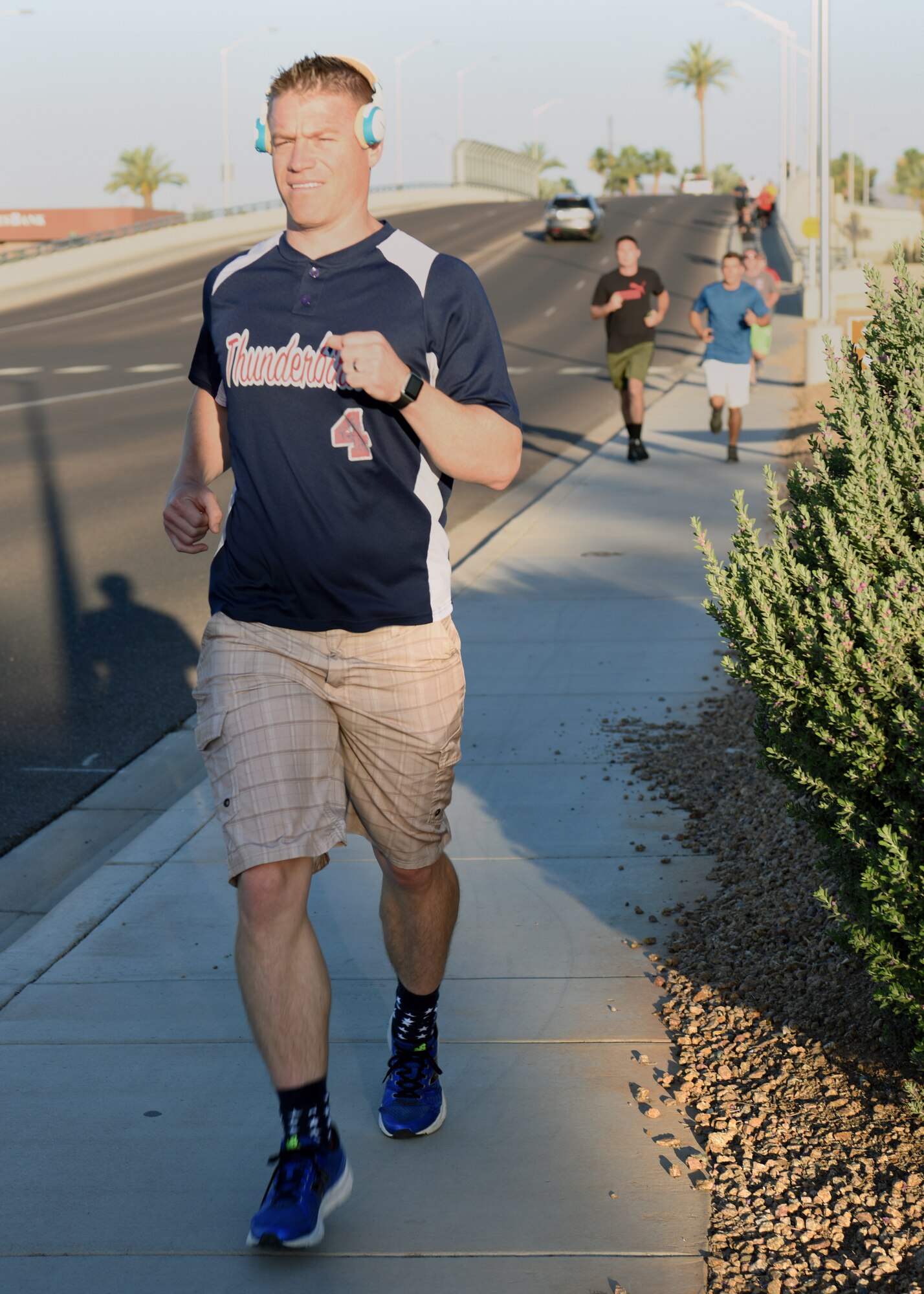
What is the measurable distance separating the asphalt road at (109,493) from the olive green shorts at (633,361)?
1413 mm

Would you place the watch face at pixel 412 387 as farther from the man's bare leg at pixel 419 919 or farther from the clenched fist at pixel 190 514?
the man's bare leg at pixel 419 919

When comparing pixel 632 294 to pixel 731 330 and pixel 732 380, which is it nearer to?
pixel 731 330

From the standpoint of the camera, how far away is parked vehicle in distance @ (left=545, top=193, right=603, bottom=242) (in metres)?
53.7

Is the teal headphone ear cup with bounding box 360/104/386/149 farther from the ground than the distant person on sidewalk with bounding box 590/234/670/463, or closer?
farther from the ground

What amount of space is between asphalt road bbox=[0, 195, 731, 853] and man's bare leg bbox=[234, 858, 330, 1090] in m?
2.90

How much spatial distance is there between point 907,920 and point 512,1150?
3.31ft

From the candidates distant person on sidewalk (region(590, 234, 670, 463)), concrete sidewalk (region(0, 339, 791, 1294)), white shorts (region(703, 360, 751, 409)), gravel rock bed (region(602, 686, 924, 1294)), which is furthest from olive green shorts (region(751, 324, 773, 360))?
gravel rock bed (region(602, 686, 924, 1294))

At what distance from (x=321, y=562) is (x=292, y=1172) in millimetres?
1212

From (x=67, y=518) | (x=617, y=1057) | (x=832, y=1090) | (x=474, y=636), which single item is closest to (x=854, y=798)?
(x=832, y=1090)

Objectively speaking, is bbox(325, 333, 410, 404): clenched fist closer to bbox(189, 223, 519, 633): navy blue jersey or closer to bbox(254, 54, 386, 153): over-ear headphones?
bbox(189, 223, 519, 633): navy blue jersey

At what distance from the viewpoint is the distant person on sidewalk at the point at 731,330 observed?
1426cm

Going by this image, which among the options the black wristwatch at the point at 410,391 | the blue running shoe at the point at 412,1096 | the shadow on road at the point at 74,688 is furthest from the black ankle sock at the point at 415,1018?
the shadow on road at the point at 74,688

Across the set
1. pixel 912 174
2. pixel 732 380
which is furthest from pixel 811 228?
pixel 912 174

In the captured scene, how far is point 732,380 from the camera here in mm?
14547
